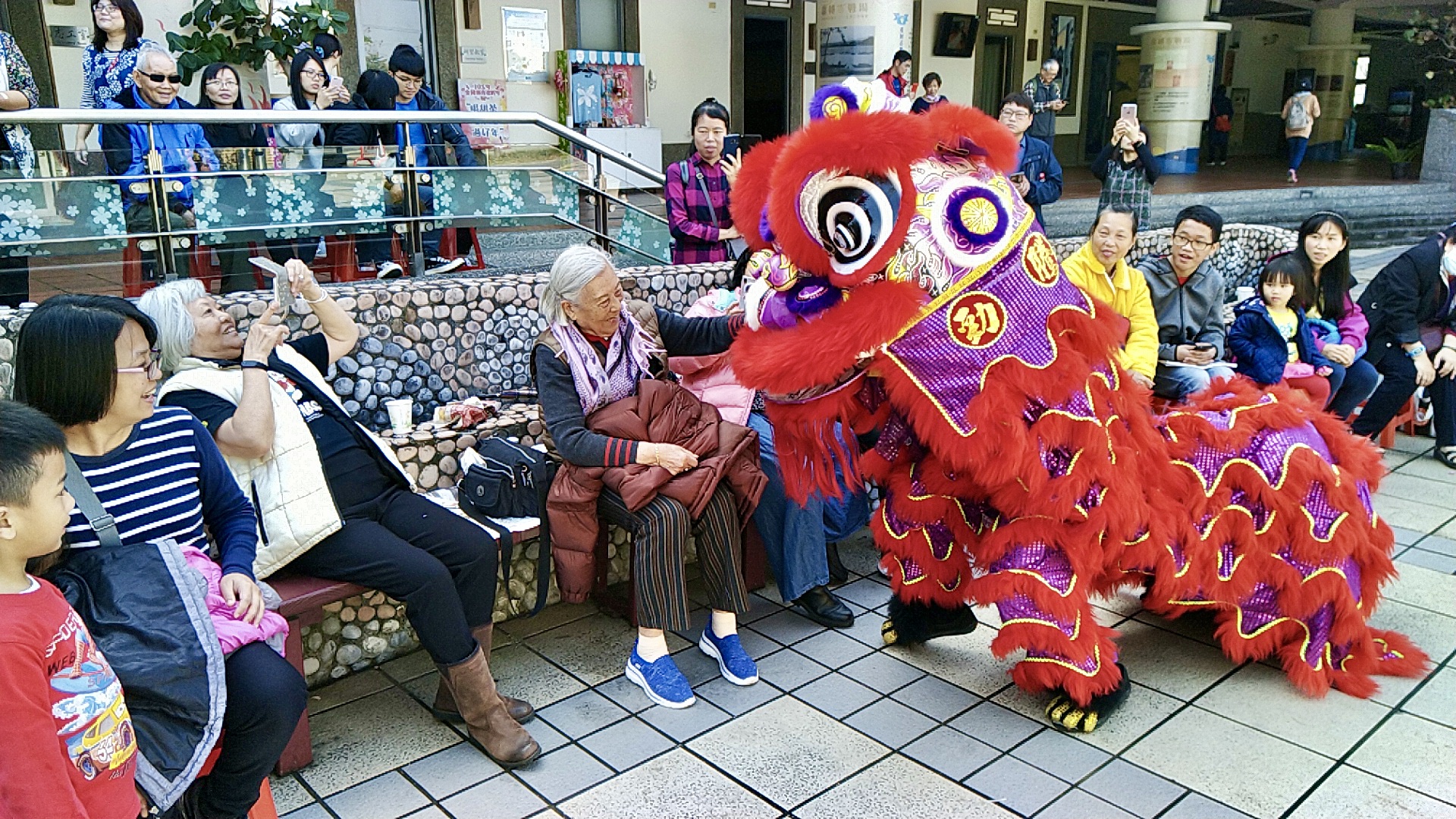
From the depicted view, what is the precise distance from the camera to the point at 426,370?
4.05 meters

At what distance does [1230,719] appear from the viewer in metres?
3.15

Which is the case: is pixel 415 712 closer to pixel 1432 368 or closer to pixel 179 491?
pixel 179 491

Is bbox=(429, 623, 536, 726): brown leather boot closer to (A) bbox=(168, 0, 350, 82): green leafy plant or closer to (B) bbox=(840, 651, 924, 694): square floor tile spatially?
(B) bbox=(840, 651, 924, 694): square floor tile

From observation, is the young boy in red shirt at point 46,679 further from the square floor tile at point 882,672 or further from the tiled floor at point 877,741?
the square floor tile at point 882,672

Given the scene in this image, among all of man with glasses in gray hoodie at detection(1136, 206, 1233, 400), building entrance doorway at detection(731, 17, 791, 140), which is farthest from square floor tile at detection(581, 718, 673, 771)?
building entrance doorway at detection(731, 17, 791, 140)

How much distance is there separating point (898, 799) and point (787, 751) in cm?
36

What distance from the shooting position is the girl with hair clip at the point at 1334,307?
4.89m

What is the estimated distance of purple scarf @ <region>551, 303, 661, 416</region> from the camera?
3.34 meters

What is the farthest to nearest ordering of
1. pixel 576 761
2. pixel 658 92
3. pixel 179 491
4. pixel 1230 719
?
pixel 658 92
pixel 1230 719
pixel 576 761
pixel 179 491

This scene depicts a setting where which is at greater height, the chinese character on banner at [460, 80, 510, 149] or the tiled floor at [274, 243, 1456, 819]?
the chinese character on banner at [460, 80, 510, 149]

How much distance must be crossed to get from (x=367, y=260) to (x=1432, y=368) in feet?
17.9

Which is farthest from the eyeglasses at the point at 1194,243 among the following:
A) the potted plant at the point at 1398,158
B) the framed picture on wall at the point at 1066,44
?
the framed picture on wall at the point at 1066,44

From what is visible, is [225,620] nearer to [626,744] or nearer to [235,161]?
[626,744]

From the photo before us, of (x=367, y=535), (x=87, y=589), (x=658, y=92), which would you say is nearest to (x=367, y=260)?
(x=367, y=535)
